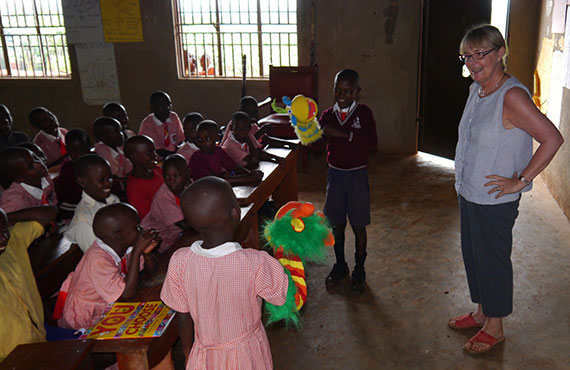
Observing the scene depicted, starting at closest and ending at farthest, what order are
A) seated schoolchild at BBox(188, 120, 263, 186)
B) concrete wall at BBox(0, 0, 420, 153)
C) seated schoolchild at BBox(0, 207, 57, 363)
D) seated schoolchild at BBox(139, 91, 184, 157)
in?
1. seated schoolchild at BBox(0, 207, 57, 363)
2. seated schoolchild at BBox(188, 120, 263, 186)
3. seated schoolchild at BBox(139, 91, 184, 157)
4. concrete wall at BBox(0, 0, 420, 153)

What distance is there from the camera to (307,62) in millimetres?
7262

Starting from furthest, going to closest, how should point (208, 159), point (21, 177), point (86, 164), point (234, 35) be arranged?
point (234, 35) < point (208, 159) < point (21, 177) < point (86, 164)

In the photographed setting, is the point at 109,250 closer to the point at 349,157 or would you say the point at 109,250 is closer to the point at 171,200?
the point at 171,200

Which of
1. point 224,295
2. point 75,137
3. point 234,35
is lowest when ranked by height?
point 224,295

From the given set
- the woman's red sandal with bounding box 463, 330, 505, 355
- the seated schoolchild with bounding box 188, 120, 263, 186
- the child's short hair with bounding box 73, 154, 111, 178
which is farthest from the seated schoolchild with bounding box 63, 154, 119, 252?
the woman's red sandal with bounding box 463, 330, 505, 355

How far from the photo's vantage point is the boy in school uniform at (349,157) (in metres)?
2.95

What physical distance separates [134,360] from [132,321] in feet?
0.55

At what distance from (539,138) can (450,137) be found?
444 centimetres

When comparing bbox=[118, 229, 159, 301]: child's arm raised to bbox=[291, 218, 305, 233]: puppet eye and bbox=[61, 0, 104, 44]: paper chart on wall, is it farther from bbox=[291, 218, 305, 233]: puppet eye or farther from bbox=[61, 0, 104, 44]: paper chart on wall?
bbox=[61, 0, 104, 44]: paper chart on wall

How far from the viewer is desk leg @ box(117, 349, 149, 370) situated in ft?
5.40

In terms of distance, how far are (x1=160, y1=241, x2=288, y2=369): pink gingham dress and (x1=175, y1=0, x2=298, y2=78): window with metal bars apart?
6.14 metres

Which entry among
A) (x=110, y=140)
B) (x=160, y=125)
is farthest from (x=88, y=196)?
(x=160, y=125)

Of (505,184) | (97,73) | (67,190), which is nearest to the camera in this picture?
(505,184)

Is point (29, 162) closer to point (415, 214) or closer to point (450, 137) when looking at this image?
point (415, 214)
